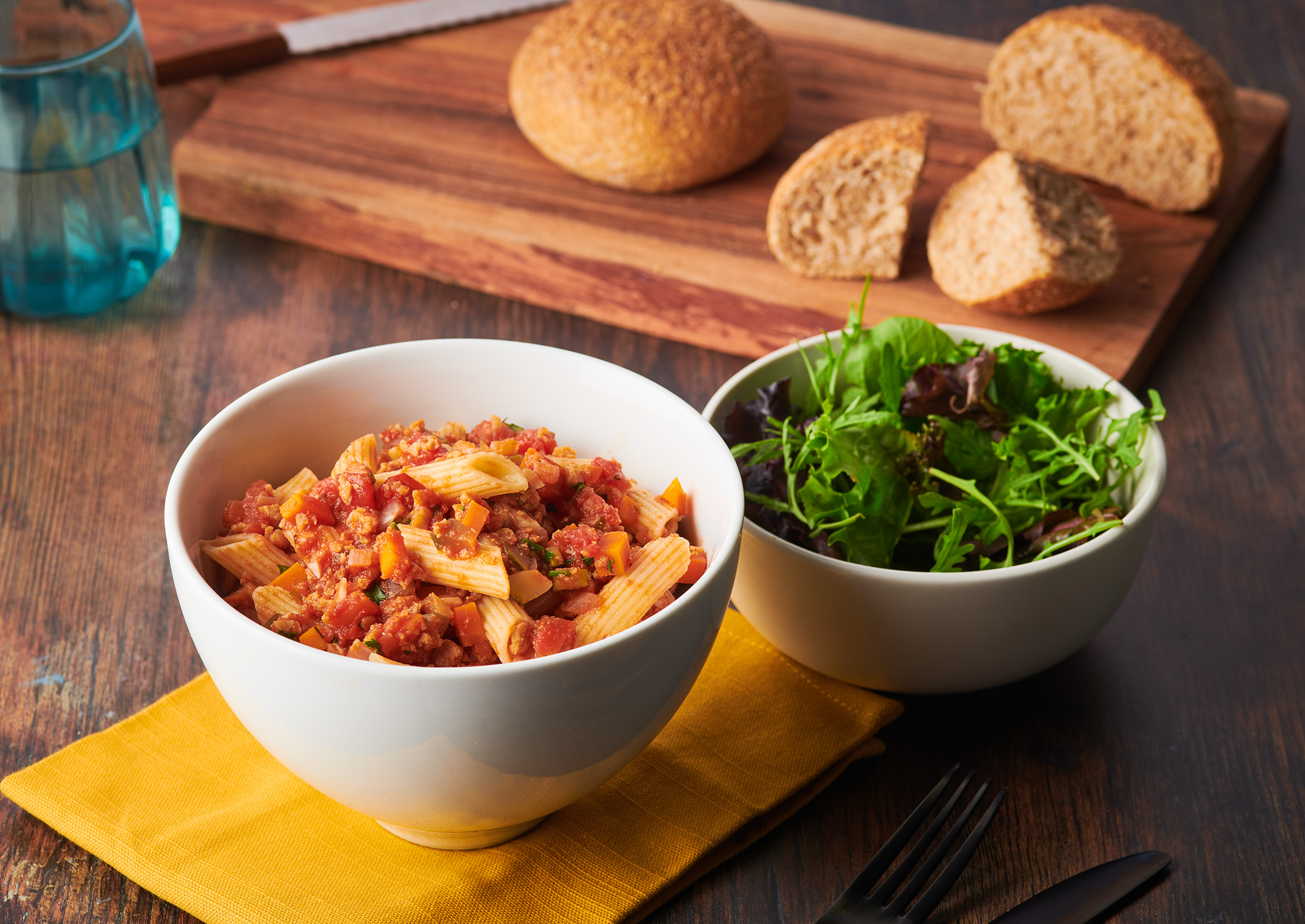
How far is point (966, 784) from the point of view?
164 cm

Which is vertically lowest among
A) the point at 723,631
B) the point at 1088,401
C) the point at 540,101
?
the point at 723,631

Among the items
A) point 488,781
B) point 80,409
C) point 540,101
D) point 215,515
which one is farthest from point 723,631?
point 540,101

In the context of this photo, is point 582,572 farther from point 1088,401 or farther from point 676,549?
point 1088,401

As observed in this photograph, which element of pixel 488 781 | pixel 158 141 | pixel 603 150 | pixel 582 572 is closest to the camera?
pixel 488 781

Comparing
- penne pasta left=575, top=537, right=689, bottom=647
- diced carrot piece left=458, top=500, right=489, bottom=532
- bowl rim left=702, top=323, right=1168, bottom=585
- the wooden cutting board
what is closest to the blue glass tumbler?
the wooden cutting board

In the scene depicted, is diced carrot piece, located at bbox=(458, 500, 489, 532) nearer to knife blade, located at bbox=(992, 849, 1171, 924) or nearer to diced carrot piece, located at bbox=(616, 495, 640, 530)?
diced carrot piece, located at bbox=(616, 495, 640, 530)

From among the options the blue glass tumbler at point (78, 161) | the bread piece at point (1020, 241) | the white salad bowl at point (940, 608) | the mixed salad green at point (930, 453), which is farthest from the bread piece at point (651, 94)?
the white salad bowl at point (940, 608)

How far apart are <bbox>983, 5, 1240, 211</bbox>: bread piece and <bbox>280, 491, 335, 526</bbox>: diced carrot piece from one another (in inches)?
92.2

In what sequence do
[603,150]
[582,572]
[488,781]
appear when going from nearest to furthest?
[488,781] < [582,572] < [603,150]

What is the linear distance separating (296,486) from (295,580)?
7.7 inches

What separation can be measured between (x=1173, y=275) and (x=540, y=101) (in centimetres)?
156

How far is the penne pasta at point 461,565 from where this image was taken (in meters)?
1.39

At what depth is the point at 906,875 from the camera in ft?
4.93

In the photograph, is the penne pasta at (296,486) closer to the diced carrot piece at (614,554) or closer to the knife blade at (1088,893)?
the diced carrot piece at (614,554)
